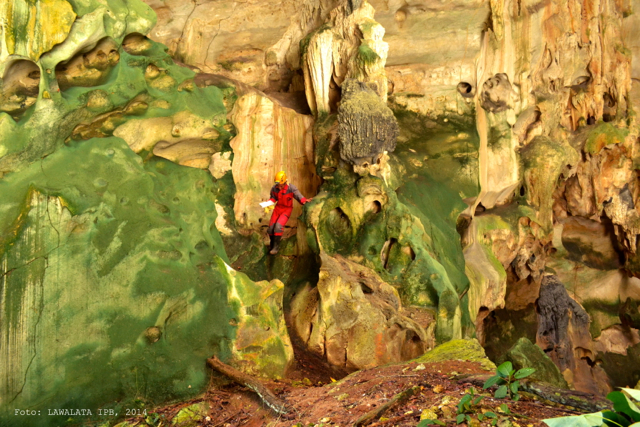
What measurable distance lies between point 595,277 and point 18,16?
1605 centimetres

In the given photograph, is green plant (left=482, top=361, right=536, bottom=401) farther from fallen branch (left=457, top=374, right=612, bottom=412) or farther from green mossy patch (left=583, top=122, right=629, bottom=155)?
green mossy patch (left=583, top=122, right=629, bottom=155)

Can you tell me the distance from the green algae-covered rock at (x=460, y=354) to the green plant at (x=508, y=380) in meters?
1.22

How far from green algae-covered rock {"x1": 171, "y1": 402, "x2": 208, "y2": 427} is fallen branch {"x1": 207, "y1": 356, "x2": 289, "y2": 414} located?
43 cm

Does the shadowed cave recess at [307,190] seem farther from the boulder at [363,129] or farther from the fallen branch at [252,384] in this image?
the fallen branch at [252,384]

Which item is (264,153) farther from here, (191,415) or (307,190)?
Answer: (191,415)

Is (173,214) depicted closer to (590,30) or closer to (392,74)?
(392,74)

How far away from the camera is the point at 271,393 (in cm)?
590

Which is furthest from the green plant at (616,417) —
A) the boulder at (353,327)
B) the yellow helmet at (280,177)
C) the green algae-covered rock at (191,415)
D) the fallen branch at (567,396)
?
the yellow helmet at (280,177)

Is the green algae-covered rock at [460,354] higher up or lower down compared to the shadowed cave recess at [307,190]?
lower down

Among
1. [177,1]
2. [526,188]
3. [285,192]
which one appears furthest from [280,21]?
[526,188]

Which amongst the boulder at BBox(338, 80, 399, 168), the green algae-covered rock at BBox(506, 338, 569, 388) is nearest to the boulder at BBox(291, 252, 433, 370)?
the boulder at BBox(338, 80, 399, 168)

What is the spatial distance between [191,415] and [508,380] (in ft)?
10.4

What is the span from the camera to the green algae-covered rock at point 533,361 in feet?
20.1

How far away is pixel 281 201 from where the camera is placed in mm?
9516
